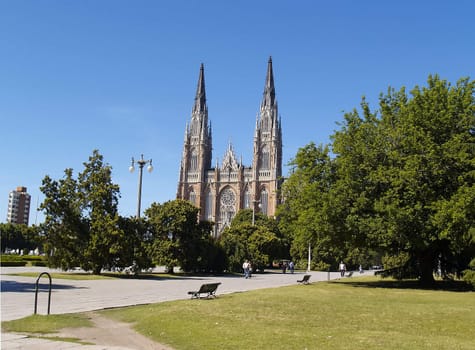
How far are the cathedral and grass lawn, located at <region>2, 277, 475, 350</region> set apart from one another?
10018 cm

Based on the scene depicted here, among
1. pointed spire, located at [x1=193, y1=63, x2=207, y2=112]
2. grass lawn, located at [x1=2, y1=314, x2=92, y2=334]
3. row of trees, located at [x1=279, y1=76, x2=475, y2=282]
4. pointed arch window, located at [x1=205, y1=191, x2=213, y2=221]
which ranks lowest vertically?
grass lawn, located at [x1=2, y1=314, x2=92, y2=334]

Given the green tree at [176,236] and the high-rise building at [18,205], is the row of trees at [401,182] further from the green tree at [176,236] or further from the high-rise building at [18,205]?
the high-rise building at [18,205]

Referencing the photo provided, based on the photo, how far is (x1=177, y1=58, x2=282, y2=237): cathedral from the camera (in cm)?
11962

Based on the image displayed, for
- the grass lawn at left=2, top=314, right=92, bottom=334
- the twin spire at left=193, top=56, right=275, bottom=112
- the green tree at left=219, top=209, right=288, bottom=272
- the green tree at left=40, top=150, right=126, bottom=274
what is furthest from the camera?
the twin spire at left=193, top=56, right=275, bottom=112

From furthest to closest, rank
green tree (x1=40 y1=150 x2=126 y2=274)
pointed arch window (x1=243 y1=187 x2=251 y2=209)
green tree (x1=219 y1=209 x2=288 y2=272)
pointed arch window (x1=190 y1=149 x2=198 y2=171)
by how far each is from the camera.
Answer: pointed arch window (x1=190 y1=149 x2=198 y2=171)
pointed arch window (x1=243 y1=187 x2=251 y2=209)
green tree (x1=219 y1=209 x2=288 y2=272)
green tree (x1=40 y1=150 x2=126 y2=274)

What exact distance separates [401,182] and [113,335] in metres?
18.7

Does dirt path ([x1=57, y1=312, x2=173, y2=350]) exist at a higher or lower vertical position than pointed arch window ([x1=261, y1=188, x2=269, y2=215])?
lower

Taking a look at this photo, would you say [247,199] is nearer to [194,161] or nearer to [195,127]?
[194,161]

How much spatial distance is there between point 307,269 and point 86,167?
1735 inches

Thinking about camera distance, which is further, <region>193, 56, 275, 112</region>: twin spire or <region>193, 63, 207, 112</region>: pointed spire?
<region>193, 63, 207, 112</region>: pointed spire

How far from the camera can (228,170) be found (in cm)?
12519

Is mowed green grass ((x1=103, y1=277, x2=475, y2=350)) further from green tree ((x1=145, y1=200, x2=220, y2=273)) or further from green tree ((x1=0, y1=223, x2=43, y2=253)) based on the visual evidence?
green tree ((x1=0, y1=223, x2=43, y2=253))

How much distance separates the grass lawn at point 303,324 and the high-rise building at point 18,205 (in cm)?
11429

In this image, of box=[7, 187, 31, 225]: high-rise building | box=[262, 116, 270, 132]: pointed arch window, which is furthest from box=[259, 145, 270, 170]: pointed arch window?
box=[7, 187, 31, 225]: high-rise building
